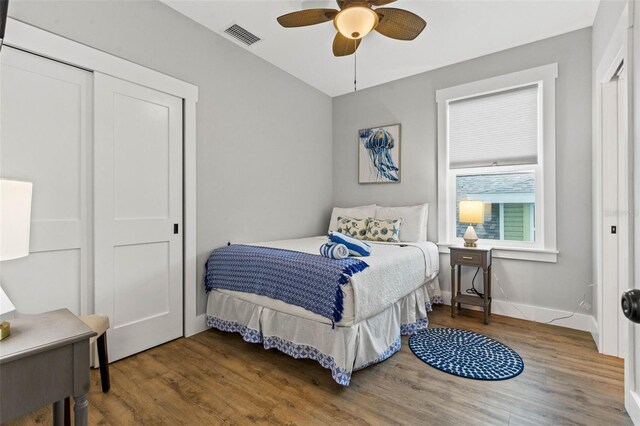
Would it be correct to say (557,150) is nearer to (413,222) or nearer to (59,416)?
(413,222)

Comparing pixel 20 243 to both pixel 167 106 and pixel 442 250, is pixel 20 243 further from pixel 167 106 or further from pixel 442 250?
pixel 442 250

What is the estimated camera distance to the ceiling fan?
2020mm

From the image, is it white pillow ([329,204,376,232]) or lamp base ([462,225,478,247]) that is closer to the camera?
lamp base ([462,225,478,247])

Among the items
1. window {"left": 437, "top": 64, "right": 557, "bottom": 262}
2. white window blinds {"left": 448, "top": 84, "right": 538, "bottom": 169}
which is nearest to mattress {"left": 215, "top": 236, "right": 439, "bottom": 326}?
window {"left": 437, "top": 64, "right": 557, "bottom": 262}

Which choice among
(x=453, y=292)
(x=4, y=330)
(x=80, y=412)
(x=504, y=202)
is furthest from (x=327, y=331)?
(x=504, y=202)

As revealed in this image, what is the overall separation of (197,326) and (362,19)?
284 cm

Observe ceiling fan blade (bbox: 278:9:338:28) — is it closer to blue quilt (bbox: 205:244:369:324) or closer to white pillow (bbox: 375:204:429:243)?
blue quilt (bbox: 205:244:369:324)

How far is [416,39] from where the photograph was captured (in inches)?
120

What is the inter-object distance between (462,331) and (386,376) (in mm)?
1125

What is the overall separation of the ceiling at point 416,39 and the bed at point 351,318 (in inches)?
82.3

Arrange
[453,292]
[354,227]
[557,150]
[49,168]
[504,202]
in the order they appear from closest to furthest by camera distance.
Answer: [49,168] < [557,150] < [453,292] < [504,202] < [354,227]

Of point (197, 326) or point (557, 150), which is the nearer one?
point (197, 326)

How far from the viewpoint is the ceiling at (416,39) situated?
101 inches

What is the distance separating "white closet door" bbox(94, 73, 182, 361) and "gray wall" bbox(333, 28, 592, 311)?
104 inches
